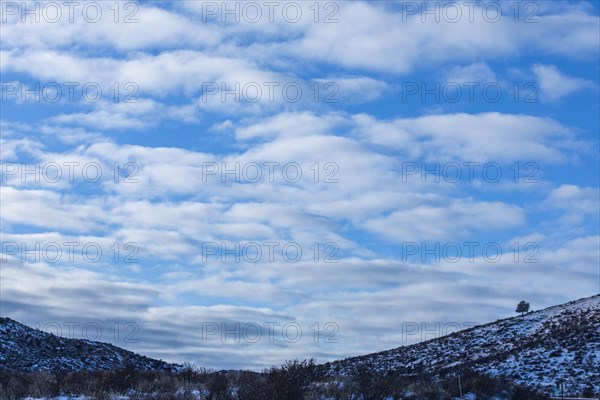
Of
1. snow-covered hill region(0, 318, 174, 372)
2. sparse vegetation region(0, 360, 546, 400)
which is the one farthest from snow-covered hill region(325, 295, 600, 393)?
snow-covered hill region(0, 318, 174, 372)

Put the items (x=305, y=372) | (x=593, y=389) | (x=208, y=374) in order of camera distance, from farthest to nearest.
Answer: (x=593, y=389) < (x=208, y=374) < (x=305, y=372)

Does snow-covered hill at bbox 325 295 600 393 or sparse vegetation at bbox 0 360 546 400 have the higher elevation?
snow-covered hill at bbox 325 295 600 393

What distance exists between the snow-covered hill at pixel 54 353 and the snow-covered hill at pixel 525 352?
18.7m

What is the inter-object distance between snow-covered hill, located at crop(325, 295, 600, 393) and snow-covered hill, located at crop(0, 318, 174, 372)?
61.5ft

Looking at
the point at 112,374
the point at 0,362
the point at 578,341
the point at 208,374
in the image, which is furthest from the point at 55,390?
the point at 578,341

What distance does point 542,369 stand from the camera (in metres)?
44.2

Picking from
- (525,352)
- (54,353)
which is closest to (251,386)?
(525,352)

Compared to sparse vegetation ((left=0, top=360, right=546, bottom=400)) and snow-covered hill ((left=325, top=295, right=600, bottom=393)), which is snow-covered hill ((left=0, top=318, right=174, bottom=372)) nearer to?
snow-covered hill ((left=325, top=295, right=600, bottom=393))

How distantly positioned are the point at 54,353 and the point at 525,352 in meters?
37.2

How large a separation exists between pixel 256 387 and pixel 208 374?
877cm

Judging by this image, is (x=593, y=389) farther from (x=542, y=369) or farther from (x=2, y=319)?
(x=2, y=319)

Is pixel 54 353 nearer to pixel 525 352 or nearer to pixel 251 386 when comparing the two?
pixel 525 352

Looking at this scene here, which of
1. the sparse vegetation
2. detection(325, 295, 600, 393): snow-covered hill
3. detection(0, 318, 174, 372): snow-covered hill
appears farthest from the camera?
detection(0, 318, 174, 372): snow-covered hill

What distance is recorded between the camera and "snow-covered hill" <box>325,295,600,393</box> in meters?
42.8
